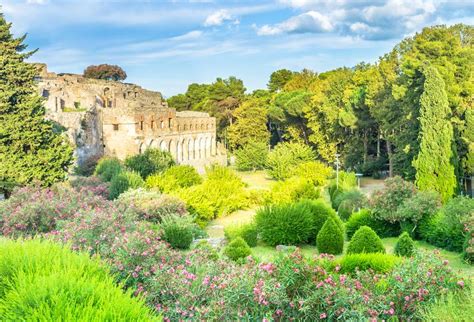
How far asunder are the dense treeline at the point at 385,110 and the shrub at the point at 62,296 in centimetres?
2159

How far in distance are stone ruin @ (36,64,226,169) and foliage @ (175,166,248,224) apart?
13565 mm

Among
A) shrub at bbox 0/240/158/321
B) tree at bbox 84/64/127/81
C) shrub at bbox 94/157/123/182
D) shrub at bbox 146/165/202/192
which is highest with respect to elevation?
tree at bbox 84/64/127/81

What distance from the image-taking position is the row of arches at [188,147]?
A: 4900 cm

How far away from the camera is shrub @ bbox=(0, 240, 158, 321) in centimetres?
479

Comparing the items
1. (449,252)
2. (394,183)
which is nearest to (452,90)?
(394,183)

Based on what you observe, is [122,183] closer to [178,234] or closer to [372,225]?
[178,234]

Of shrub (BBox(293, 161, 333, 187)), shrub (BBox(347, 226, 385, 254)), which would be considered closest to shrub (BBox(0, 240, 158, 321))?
shrub (BBox(347, 226, 385, 254))

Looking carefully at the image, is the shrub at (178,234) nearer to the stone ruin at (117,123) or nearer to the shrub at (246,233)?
the shrub at (246,233)

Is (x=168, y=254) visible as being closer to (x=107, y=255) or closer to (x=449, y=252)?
(x=107, y=255)

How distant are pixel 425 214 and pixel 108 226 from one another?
11757 millimetres

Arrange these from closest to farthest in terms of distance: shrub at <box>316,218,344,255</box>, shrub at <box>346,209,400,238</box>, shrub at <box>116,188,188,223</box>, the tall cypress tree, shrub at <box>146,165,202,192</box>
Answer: shrub at <box>316,218,344,255</box> < shrub at <box>346,209,400,238</box> < shrub at <box>116,188,188,223</box> < the tall cypress tree < shrub at <box>146,165,202,192</box>

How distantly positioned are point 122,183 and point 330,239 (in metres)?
12.2

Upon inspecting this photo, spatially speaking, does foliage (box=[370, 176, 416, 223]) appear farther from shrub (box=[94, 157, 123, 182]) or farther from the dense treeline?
shrub (box=[94, 157, 123, 182])

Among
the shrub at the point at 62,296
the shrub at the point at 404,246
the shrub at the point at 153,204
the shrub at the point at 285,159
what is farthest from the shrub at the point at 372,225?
the shrub at the point at 285,159
